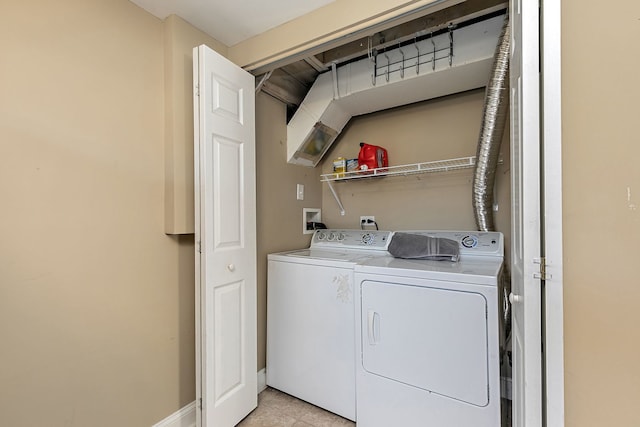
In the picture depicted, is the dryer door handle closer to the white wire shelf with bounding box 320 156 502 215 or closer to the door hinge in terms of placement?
the door hinge

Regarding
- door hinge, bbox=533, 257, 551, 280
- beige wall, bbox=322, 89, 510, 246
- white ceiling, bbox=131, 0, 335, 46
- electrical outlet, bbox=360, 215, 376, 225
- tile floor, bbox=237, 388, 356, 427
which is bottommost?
tile floor, bbox=237, 388, 356, 427

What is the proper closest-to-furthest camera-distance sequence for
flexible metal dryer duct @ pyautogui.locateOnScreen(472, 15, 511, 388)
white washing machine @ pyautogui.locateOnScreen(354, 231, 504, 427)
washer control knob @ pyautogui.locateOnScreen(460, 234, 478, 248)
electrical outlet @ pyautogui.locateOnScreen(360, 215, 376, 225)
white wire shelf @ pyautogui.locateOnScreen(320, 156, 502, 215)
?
white washing machine @ pyautogui.locateOnScreen(354, 231, 504, 427) → flexible metal dryer duct @ pyautogui.locateOnScreen(472, 15, 511, 388) → washer control knob @ pyautogui.locateOnScreen(460, 234, 478, 248) → white wire shelf @ pyautogui.locateOnScreen(320, 156, 502, 215) → electrical outlet @ pyautogui.locateOnScreen(360, 215, 376, 225)

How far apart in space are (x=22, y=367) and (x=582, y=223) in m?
1.95

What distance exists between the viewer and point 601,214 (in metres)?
0.67

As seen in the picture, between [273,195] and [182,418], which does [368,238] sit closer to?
[273,195]

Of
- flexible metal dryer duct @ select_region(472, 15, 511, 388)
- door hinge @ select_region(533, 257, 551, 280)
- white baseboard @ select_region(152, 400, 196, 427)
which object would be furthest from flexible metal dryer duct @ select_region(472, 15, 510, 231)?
white baseboard @ select_region(152, 400, 196, 427)

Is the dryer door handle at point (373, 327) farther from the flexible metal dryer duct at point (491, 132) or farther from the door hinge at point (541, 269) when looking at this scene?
the flexible metal dryer duct at point (491, 132)

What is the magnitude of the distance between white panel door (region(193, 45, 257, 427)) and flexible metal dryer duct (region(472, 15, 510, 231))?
56.7 inches

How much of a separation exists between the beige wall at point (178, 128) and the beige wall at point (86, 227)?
52 mm

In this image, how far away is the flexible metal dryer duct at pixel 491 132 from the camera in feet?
4.66

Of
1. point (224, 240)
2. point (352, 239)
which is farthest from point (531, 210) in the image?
point (352, 239)

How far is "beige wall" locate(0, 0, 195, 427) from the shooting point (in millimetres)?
1044

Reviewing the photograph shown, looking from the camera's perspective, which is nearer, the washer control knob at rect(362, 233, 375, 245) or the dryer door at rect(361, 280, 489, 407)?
the dryer door at rect(361, 280, 489, 407)

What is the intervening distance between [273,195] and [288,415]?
151 centimetres
